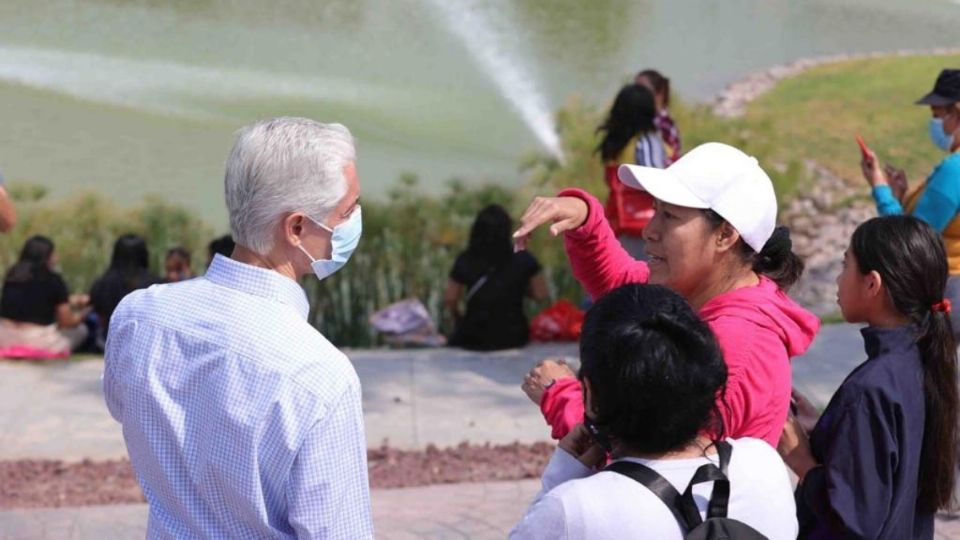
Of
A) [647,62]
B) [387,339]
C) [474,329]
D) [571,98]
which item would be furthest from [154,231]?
[647,62]

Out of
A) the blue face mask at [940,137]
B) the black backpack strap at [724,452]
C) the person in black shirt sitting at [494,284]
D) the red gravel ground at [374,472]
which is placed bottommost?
the red gravel ground at [374,472]

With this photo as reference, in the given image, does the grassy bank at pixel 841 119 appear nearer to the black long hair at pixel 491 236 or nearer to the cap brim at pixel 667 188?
the black long hair at pixel 491 236

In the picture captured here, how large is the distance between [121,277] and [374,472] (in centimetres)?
293

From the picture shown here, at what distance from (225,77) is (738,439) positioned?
32.9 ft

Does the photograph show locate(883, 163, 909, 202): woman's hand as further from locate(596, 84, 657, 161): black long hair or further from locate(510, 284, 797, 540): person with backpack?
locate(510, 284, 797, 540): person with backpack

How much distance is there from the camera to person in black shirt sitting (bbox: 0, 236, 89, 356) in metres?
9.08

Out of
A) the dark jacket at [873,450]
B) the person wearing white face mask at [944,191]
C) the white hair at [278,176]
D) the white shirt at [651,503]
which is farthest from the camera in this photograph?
the person wearing white face mask at [944,191]

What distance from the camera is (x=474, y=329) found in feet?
30.3

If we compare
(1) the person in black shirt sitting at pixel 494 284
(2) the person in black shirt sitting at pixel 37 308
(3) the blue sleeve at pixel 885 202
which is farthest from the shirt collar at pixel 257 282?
(2) the person in black shirt sitting at pixel 37 308

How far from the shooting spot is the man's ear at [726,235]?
3262 millimetres

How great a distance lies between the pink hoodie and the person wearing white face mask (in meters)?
2.68

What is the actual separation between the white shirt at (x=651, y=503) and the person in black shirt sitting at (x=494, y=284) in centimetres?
643

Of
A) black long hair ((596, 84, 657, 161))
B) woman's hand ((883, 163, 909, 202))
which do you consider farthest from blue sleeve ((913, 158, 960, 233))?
black long hair ((596, 84, 657, 161))

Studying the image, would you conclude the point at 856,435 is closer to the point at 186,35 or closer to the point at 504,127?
the point at 504,127
